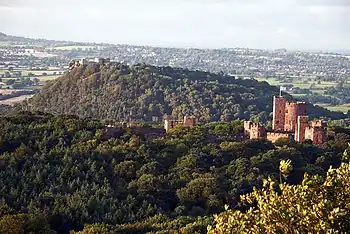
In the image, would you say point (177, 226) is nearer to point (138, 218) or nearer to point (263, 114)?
point (138, 218)

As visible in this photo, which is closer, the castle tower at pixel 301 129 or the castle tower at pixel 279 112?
the castle tower at pixel 301 129

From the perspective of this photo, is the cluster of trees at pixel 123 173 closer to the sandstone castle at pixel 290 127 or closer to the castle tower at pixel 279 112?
the sandstone castle at pixel 290 127

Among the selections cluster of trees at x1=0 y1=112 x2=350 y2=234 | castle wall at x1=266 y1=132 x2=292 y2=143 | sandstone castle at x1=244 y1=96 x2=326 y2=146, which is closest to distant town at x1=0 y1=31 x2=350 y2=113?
sandstone castle at x1=244 y1=96 x2=326 y2=146

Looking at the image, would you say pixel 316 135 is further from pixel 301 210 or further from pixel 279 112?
pixel 301 210

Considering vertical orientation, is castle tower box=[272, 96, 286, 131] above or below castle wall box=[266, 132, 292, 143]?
above

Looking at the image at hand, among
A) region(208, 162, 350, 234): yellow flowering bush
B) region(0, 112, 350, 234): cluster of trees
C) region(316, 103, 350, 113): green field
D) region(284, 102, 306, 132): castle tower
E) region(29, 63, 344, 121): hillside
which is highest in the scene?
region(208, 162, 350, 234): yellow flowering bush

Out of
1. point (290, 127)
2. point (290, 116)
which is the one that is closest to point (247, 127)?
point (290, 127)

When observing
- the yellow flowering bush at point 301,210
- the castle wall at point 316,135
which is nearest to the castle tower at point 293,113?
the castle wall at point 316,135

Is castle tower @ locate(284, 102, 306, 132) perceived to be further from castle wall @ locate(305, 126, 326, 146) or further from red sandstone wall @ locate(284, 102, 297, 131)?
castle wall @ locate(305, 126, 326, 146)
